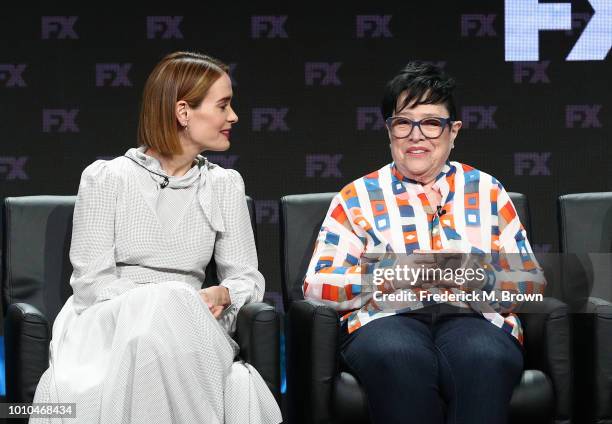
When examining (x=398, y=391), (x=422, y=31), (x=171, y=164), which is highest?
(x=422, y=31)

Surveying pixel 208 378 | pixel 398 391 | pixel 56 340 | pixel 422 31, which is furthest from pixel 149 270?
pixel 422 31

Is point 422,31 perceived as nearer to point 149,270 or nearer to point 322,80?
point 322,80

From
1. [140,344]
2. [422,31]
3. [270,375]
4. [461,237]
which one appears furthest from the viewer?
[422,31]

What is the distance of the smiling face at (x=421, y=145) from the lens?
11.1 ft

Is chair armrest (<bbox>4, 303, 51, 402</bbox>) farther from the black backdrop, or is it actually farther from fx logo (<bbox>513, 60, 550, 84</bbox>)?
fx logo (<bbox>513, 60, 550, 84</bbox>)

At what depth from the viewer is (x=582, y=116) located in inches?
173

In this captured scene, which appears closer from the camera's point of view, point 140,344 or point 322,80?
point 140,344

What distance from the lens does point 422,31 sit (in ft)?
14.5

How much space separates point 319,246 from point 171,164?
59 centimetres

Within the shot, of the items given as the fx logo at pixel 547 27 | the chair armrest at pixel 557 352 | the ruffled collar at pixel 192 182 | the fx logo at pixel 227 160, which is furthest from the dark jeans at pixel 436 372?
the fx logo at pixel 547 27

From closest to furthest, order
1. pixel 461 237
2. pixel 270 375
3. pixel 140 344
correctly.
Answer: pixel 140 344 < pixel 270 375 < pixel 461 237

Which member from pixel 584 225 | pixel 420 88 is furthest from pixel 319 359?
pixel 584 225

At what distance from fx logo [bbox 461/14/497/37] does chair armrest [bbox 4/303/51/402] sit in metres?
2.25

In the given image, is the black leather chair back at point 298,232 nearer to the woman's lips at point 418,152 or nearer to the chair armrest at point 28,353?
the woman's lips at point 418,152
